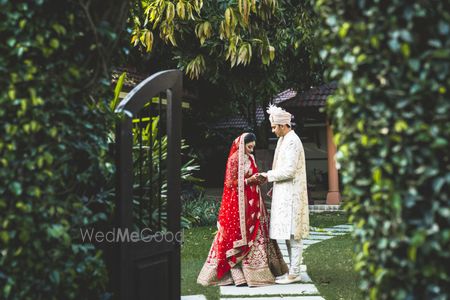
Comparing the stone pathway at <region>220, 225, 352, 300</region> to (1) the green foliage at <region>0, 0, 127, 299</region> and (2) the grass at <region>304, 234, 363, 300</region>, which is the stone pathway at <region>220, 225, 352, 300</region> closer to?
(2) the grass at <region>304, 234, 363, 300</region>

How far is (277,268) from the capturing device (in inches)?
278

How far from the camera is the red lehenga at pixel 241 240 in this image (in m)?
6.77

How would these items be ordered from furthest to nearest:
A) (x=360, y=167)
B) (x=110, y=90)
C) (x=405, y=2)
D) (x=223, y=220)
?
(x=223, y=220) → (x=110, y=90) → (x=360, y=167) → (x=405, y=2)

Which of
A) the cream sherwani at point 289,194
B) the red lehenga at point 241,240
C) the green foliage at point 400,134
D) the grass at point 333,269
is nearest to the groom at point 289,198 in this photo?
the cream sherwani at point 289,194

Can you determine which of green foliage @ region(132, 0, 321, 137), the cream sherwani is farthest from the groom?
green foliage @ region(132, 0, 321, 137)

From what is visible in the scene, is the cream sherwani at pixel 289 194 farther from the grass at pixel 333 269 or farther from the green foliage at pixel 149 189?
the green foliage at pixel 149 189

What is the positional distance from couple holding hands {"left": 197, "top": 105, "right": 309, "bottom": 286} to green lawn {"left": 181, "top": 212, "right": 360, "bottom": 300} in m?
0.33

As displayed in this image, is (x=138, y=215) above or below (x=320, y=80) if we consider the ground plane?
below

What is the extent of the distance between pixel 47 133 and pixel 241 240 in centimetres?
391

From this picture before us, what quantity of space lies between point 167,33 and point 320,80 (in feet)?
24.3

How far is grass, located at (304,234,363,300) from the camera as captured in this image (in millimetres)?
6277

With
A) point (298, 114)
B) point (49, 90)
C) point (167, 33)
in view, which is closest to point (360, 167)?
point (49, 90)

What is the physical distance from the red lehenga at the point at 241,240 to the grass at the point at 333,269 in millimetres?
576

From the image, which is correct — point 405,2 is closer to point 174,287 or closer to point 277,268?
point 174,287
